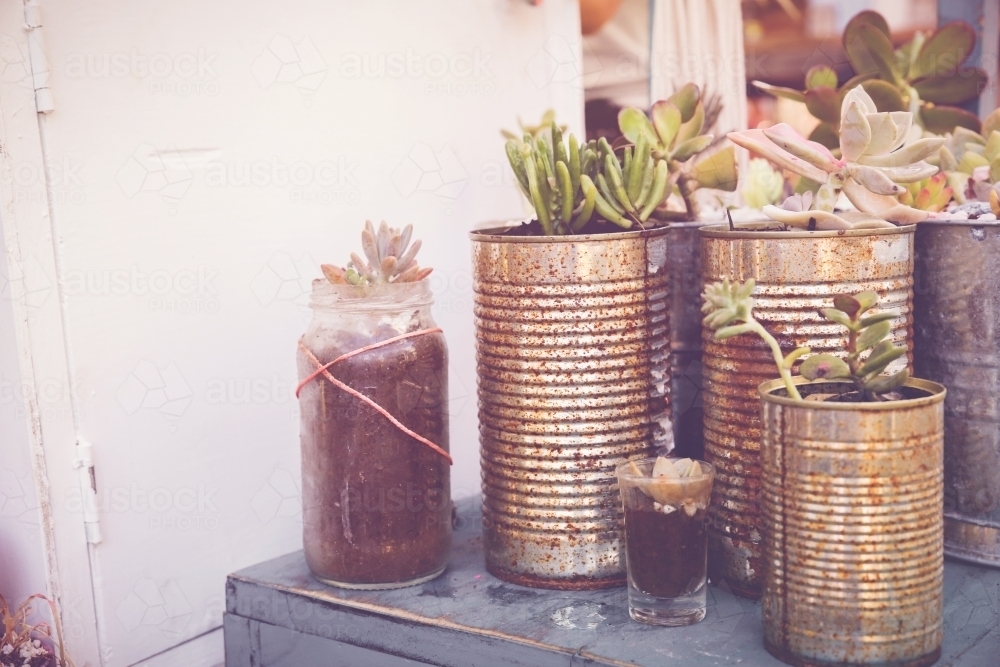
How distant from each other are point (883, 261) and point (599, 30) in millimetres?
1118

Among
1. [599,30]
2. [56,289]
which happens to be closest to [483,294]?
[56,289]

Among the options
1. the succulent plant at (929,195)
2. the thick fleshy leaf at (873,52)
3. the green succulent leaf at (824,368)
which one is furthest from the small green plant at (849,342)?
the thick fleshy leaf at (873,52)

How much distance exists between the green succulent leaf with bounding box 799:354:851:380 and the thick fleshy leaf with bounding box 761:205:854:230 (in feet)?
0.49

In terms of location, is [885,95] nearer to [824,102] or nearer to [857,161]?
[824,102]

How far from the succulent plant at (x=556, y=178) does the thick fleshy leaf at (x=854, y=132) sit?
0.83 feet

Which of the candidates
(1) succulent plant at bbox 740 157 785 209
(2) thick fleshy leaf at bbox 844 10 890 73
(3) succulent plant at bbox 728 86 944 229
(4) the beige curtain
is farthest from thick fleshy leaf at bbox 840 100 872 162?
(4) the beige curtain

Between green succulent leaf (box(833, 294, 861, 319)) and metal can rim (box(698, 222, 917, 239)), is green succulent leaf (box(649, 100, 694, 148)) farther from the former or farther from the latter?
green succulent leaf (box(833, 294, 861, 319))

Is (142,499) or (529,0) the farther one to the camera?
(529,0)

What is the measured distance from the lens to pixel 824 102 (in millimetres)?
1278

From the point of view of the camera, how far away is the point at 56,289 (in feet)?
3.51

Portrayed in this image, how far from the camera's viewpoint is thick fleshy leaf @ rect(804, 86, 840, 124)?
49.9 inches

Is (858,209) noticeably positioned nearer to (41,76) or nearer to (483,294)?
(483,294)

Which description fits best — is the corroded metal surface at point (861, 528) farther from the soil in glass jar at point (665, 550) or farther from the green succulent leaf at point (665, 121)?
the green succulent leaf at point (665, 121)

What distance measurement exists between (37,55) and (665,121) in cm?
70
